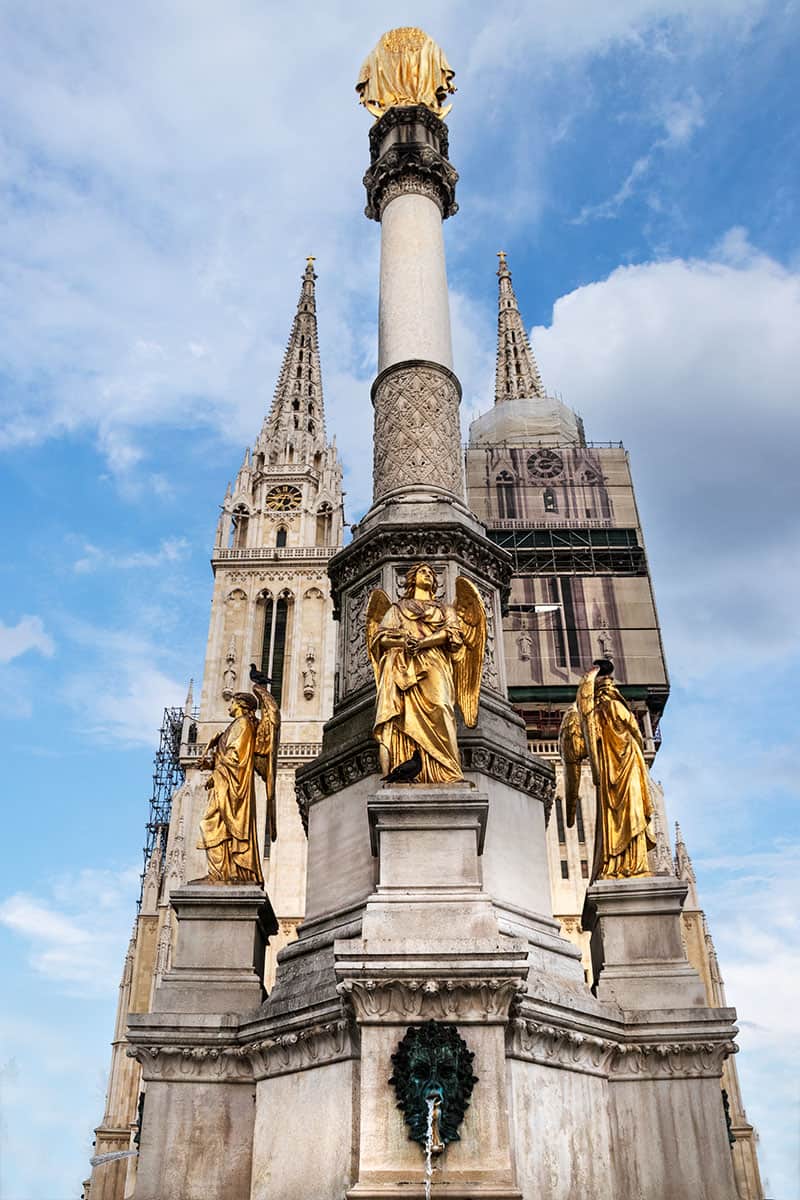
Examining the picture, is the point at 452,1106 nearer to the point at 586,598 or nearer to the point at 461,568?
the point at 461,568

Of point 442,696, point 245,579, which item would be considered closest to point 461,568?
point 442,696

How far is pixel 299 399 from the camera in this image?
7975cm

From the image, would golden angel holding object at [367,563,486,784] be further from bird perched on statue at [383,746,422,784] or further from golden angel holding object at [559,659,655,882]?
golden angel holding object at [559,659,655,882]

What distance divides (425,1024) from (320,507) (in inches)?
2428

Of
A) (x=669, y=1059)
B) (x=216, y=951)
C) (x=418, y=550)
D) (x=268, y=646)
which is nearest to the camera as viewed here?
(x=669, y=1059)

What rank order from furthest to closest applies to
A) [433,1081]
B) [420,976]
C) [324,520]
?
[324,520] → [420,976] → [433,1081]

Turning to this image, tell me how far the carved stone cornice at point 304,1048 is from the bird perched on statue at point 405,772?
2167 mm

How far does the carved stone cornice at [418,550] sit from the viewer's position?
13.2m

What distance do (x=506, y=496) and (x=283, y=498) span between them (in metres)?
17.5

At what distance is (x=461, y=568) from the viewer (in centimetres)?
1326

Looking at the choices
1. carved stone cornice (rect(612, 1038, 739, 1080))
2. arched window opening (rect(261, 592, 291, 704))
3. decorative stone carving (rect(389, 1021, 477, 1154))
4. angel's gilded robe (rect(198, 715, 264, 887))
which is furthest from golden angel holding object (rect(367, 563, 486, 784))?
arched window opening (rect(261, 592, 291, 704))

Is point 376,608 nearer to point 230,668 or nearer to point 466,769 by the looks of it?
point 466,769

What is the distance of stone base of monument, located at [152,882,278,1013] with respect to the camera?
1096 centimetres

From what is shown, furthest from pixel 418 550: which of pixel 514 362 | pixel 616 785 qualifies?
pixel 514 362
